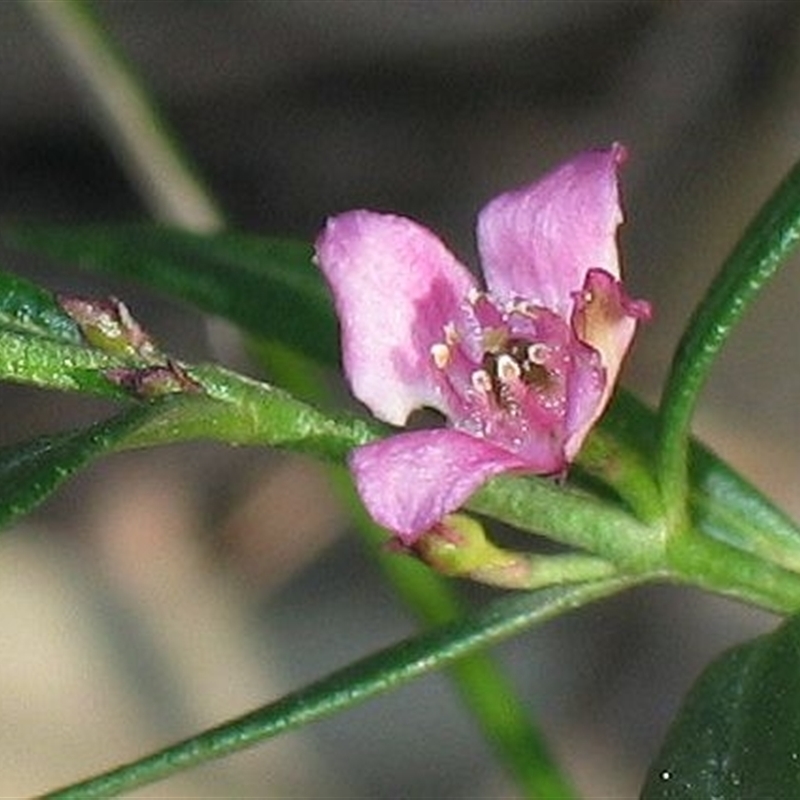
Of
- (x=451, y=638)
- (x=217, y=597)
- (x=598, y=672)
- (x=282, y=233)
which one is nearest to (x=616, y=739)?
(x=598, y=672)

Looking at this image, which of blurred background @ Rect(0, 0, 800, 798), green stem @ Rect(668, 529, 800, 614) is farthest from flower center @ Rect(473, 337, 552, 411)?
blurred background @ Rect(0, 0, 800, 798)

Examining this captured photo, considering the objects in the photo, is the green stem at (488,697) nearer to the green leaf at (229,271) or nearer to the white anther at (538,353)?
the green leaf at (229,271)

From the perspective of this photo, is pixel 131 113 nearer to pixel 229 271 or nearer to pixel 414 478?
pixel 229 271

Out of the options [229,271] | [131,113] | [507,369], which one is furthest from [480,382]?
[131,113]

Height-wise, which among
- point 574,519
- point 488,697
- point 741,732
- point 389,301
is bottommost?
point 488,697

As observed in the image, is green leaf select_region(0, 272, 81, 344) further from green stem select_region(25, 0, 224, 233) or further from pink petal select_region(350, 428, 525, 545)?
green stem select_region(25, 0, 224, 233)

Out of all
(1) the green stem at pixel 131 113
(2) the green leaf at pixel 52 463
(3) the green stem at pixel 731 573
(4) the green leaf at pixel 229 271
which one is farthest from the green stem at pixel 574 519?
(1) the green stem at pixel 131 113

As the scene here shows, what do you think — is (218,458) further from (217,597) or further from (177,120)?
(177,120)
